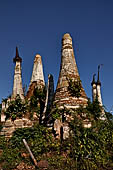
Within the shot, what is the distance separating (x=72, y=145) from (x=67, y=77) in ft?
14.6

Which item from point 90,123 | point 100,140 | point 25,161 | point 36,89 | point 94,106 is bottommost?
point 25,161

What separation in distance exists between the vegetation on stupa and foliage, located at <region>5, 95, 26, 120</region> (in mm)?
1617

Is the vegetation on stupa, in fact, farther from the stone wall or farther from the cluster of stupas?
the stone wall

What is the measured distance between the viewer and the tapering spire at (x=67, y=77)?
10.7m

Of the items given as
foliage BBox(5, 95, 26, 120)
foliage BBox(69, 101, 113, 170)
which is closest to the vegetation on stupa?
foliage BBox(69, 101, 113, 170)

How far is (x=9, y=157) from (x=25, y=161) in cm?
108

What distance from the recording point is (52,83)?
51.3 feet

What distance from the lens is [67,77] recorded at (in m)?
11.6

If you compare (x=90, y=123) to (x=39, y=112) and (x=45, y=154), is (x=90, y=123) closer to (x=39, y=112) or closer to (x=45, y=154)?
(x=45, y=154)

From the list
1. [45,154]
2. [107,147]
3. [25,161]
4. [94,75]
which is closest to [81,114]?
[107,147]

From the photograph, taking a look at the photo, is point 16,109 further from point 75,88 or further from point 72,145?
point 72,145

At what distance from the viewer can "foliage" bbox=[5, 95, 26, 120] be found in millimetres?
12430

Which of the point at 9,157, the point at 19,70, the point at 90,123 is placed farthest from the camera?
the point at 19,70

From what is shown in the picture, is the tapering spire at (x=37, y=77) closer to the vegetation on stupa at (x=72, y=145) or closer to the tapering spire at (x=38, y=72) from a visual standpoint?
the tapering spire at (x=38, y=72)
